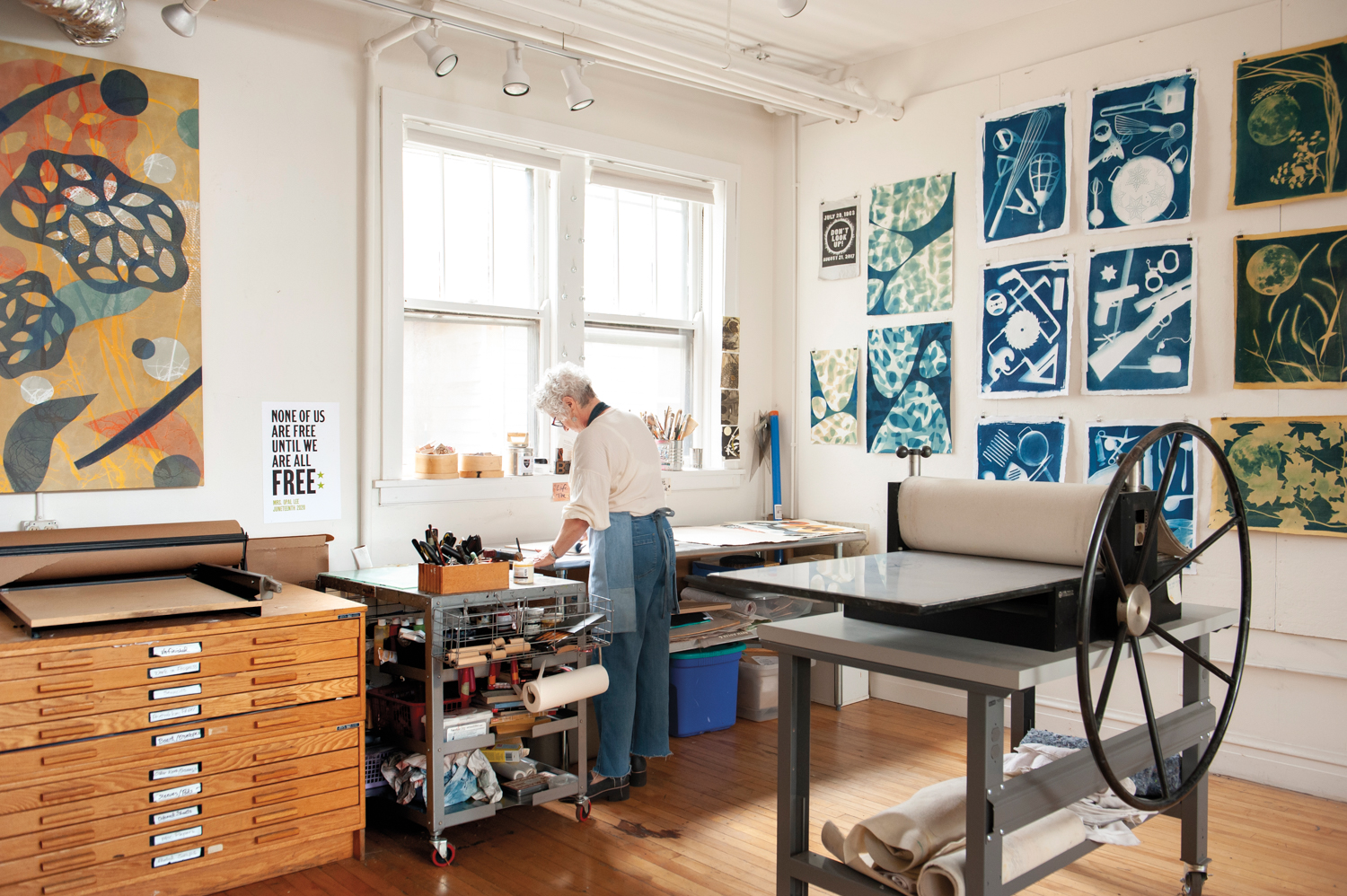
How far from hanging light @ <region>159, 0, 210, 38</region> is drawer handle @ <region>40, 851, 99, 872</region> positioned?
274 cm

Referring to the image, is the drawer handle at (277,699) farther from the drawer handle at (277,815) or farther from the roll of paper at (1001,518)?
the roll of paper at (1001,518)

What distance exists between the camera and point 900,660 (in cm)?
242

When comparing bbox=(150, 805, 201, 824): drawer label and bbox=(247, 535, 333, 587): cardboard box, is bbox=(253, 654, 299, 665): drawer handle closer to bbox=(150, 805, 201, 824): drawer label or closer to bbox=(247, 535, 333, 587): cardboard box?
bbox=(150, 805, 201, 824): drawer label

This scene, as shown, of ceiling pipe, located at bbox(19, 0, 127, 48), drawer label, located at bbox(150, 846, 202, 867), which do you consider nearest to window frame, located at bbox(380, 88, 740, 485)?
ceiling pipe, located at bbox(19, 0, 127, 48)

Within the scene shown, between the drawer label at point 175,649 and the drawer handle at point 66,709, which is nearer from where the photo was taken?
the drawer handle at point 66,709

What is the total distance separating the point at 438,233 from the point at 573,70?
3.29 feet

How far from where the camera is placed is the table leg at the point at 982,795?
7.36ft

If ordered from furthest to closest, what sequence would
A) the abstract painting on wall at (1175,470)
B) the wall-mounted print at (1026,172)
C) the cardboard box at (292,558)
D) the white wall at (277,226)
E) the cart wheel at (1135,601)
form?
the wall-mounted print at (1026,172)
the abstract painting on wall at (1175,470)
the cardboard box at (292,558)
the white wall at (277,226)
the cart wheel at (1135,601)

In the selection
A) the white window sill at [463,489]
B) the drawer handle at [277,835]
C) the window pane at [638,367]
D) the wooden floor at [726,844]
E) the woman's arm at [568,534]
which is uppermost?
the window pane at [638,367]

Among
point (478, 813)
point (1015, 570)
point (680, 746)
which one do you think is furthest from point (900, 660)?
point (680, 746)

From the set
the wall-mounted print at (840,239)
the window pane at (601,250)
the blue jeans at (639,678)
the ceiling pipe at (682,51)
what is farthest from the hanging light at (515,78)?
the wall-mounted print at (840,239)

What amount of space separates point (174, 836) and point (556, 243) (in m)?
3.16

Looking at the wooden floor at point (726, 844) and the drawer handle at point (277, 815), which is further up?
the drawer handle at point (277, 815)

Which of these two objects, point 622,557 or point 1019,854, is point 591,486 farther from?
point 1019,854
